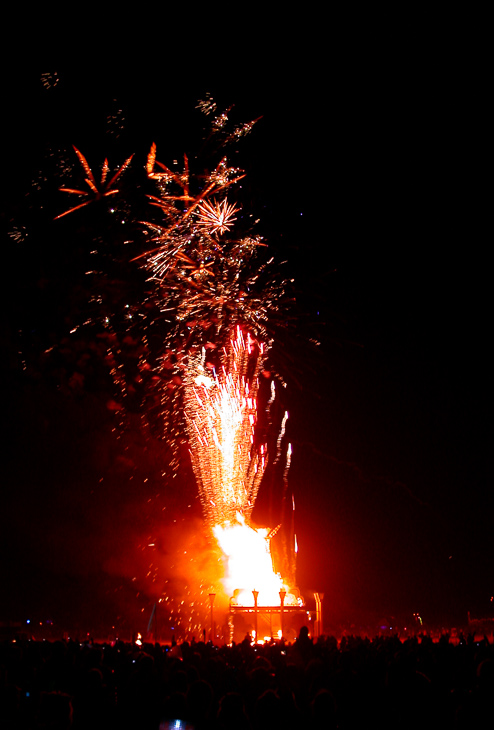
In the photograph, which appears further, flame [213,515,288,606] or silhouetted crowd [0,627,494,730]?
flame [213,515,288,606]

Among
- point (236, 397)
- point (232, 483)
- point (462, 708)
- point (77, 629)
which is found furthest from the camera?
point (77, 629)

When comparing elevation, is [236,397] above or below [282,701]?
above

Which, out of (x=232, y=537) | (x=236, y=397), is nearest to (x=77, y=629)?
(x=232, y=537)

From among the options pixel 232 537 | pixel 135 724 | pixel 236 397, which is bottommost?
pixel 135 724

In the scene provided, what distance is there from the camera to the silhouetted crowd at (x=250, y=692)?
628 centimetres

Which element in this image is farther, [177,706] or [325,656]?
[325,656]

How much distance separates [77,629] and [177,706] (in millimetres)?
42560

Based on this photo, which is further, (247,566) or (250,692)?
(247,566)

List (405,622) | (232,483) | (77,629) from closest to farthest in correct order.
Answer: (232,483)
(77,629)
(405,622)

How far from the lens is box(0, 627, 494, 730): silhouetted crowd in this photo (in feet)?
20.6

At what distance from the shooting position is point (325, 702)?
6332mm

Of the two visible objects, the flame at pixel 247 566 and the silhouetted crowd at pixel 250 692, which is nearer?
the silhouetted crowd at pixel 250 692

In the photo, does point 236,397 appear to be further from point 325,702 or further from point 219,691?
point 325,702

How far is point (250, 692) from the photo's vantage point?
26.5 feet
